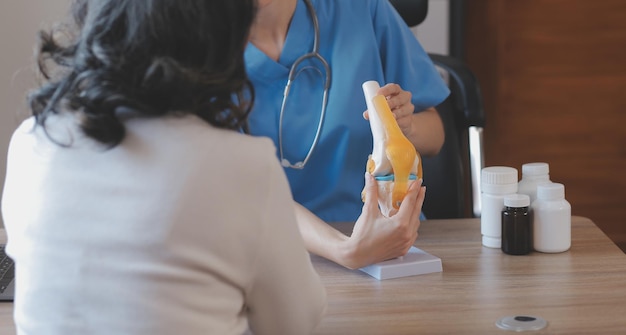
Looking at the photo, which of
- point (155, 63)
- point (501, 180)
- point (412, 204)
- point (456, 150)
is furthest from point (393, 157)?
point (456, 150)

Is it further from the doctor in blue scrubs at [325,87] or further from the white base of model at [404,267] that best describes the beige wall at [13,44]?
the white base of model at [404,267]

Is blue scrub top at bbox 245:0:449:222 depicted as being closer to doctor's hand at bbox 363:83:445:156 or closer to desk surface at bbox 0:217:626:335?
doctor's hand at bbox 363:83:445:156

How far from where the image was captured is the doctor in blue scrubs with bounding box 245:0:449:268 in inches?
59.5

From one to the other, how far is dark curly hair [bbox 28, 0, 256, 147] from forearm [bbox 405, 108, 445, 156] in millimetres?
685

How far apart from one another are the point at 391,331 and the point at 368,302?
10 centimetres

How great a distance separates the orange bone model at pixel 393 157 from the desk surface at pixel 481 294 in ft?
0.41

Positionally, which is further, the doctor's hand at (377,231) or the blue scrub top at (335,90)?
the blue scrub top at (335,90)

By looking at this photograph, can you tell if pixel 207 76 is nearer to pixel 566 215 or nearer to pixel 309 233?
pixel 309 233

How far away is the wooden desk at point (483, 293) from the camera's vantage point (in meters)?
1.03

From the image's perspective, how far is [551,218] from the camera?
1.27m

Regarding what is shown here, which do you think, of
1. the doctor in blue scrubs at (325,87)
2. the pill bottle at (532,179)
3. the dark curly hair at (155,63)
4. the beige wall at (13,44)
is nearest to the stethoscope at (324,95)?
the doctor in blue scrubs at (325,87)

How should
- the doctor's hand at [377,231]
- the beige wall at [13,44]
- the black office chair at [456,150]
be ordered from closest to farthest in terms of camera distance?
the doctor's hand at [377,231] < the black office chair at [456,150] < the beige wall at [13,44]

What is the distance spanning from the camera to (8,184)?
96cm

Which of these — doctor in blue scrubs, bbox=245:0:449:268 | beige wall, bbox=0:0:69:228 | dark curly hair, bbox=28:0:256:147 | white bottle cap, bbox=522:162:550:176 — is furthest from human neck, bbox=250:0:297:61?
beige wall, bbox=0:0:69:228
